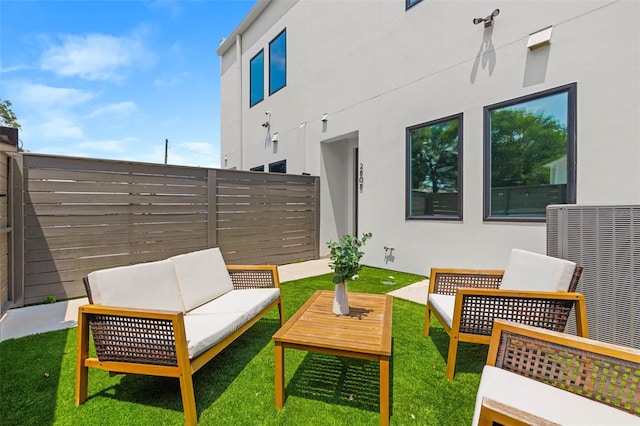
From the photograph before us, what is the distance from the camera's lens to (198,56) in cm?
1012

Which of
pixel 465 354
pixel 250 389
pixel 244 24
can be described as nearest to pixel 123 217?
pixel 250 389

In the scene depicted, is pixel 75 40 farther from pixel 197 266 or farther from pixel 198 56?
pixel 197 266

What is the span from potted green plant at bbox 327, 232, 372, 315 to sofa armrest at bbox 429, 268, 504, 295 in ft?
3.59

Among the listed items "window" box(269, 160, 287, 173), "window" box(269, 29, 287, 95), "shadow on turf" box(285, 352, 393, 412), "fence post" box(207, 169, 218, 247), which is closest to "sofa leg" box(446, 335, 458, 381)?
"shadow on turf" box(285, 352, 393, 412)

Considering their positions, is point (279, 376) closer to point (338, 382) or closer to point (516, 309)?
point (338, 382)

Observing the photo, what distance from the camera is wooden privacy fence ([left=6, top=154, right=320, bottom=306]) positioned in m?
3.89

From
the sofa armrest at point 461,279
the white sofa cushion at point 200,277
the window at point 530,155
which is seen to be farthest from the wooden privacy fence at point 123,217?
the window at point 530,155

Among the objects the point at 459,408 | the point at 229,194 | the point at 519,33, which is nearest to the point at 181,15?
Result: the point at 229,194

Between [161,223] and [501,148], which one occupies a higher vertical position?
[501,148]

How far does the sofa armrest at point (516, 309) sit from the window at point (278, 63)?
8.42 meters

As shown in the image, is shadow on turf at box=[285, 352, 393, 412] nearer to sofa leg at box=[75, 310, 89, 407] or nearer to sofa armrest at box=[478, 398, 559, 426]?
sofa armrest at box=[478, 398, 559, 426]

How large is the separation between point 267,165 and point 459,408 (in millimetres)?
8864

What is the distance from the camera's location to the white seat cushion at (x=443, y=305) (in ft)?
7.74

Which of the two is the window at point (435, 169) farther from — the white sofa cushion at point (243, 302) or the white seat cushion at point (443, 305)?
the white sofa cushion at point (243, 302)
